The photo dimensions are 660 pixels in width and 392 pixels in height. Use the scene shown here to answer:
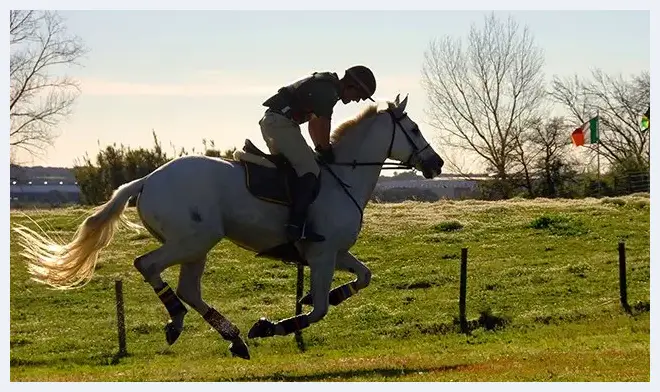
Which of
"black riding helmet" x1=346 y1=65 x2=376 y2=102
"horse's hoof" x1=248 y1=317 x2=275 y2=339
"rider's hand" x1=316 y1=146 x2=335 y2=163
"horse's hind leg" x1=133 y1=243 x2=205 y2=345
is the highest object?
"black riding helmet" x1=346 y1=65 x2=376 y2=102

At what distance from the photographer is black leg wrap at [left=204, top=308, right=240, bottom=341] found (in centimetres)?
1092

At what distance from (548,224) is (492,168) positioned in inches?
896

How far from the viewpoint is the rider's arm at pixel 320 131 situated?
1134cm

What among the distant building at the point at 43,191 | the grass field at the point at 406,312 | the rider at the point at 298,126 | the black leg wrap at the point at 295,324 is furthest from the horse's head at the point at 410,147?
the distant building at the point at 43,191

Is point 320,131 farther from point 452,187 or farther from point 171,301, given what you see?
point 452,187

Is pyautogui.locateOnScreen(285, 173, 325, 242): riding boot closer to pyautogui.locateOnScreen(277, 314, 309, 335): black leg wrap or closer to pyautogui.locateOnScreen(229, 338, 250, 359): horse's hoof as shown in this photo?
pyautogui.locateOnScreen(277, 314, 309, 335): black leg wrap

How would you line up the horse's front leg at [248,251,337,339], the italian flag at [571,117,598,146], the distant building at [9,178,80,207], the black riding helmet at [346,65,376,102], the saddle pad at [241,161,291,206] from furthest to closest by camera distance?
the distant building at [9,178,80,207] < the italian flag at [571,117,598,146] < the black riding helmet at [346,65,376,102] < the horse's front leg at [248,251,337,339] < the saddle pad at [241,161,291,206]

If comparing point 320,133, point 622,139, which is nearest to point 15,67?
point 320,133

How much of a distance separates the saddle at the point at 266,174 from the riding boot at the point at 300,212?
7cm

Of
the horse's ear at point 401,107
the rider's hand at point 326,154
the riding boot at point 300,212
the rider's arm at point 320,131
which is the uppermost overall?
the horse's ear at point 401,107

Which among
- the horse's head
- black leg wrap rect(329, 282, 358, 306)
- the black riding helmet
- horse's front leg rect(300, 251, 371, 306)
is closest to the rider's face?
the black riding helmet

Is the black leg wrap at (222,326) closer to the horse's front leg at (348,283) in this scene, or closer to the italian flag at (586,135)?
the horse's front leg at (348,283)

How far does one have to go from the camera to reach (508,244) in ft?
98.0

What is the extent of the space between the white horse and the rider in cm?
16
